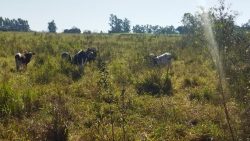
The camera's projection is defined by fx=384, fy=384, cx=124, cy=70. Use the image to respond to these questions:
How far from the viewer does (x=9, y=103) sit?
32.2 feet

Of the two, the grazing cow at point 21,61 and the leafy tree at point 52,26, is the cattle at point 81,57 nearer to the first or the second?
the grazing cow at point 21,61

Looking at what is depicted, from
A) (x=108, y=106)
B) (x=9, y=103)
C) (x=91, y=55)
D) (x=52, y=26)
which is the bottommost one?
(x=108, y=106)

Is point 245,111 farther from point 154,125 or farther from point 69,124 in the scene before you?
point 69,124

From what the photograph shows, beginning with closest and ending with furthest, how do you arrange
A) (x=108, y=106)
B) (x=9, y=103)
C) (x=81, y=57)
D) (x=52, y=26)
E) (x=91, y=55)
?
(x=9, y=103) < (x=108, y=106) < (x=81, y=57) < (x=91, y=55) < (x=52, y=26)

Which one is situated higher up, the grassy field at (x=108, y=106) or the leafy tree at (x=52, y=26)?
the leafy tree at (x=52, y=26)

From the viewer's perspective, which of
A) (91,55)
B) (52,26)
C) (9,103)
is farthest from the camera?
(52,26)

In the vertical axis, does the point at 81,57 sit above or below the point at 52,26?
below

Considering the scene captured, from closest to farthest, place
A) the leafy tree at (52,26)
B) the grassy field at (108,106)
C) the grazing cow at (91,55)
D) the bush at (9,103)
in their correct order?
the grassy field at (108,106) < the bush at (9,103) < the grazing cow at (91,55) < the leafy tree at (52,26)

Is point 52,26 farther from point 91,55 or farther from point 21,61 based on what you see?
point 21,61

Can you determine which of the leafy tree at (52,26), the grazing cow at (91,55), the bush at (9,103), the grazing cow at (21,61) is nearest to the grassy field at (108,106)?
the bush at (9,103)

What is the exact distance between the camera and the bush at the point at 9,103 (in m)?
Result: 9.57

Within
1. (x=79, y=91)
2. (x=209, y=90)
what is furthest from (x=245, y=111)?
(x=79, y=91)

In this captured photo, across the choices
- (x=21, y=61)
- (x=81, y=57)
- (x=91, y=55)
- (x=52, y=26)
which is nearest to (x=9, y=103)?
(x=21, y=61)

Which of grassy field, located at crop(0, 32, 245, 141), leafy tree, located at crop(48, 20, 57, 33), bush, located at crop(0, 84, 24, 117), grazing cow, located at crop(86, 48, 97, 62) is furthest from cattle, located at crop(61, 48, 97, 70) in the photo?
leafy tree, located at crop(48, 20, 57, 33)
